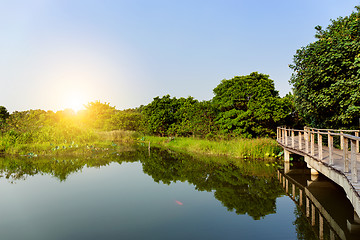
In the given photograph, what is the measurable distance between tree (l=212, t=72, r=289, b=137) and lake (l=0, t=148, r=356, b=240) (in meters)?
6.35

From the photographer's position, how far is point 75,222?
7.98m

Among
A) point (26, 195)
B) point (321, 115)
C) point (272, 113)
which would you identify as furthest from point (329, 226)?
point (272, 113)

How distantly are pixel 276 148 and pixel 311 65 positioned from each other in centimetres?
807

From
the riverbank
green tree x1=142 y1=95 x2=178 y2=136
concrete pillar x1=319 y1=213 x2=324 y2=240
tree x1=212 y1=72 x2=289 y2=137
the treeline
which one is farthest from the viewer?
green tree x1=142 y1=95 x2=178 y2=136

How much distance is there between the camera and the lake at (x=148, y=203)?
7227mm

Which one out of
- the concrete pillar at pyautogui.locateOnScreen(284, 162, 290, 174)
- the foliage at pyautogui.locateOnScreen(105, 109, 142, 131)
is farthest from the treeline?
the foliage at pyautogui.locateOnScreen(105, 109, 142, 131)

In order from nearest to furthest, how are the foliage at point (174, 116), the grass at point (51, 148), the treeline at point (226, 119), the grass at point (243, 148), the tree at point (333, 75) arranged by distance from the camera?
the tree at point (333, 75), the grass at point (243, 148), the grass at point (51, 148), the treeline at point (226, 119), the foliage at point (174, 116)

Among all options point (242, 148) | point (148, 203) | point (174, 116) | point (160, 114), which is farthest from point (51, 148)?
point (174, 116)

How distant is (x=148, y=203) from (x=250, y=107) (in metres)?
15.7

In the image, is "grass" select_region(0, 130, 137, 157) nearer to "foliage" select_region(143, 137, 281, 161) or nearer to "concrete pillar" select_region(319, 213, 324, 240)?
"foliage" select_region(143, 137, 281, 161)

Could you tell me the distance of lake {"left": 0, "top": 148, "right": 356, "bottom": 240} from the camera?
23.7 ft

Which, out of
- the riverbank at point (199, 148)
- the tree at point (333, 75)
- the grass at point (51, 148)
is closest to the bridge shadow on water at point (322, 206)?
the tree at point (333, 75)

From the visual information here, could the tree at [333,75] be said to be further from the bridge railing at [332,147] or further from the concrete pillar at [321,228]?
the concrete pillar at [321,228]

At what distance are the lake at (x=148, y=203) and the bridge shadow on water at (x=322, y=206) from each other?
0.28m
